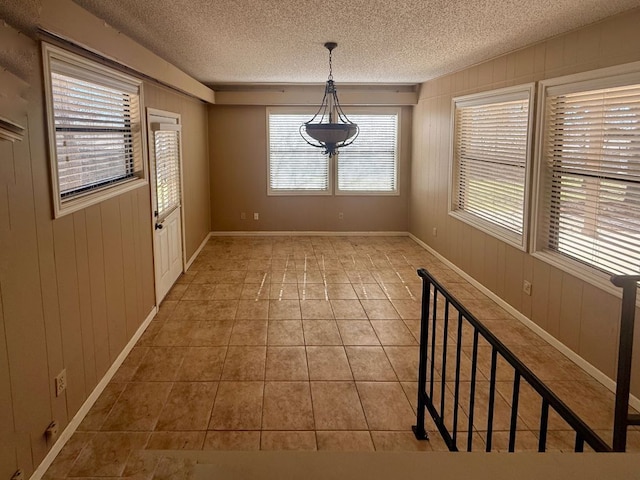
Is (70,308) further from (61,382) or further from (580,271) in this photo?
(580,271)

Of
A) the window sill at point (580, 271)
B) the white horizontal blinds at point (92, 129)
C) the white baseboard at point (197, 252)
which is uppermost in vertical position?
the white horizontal blinds at point (92, 129)

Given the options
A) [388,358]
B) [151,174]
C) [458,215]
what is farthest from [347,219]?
[388,358]

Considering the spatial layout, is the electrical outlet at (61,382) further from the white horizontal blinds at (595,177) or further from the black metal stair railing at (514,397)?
the white horizontal blinds at (595,177)

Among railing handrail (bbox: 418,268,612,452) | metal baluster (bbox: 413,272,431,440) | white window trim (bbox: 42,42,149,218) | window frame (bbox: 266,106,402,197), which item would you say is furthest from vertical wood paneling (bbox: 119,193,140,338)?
window frame (bbox: 266,106,402,197)

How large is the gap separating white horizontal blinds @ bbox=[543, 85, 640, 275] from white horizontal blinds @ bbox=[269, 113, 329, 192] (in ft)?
16.3

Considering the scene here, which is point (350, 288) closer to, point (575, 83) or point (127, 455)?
point (575, 83)

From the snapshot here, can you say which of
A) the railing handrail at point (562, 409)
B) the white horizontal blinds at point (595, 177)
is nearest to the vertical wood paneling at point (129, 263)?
the railing handrail at point (562, 409)

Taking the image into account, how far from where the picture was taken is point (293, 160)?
29.1 feet

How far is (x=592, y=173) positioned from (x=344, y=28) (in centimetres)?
214

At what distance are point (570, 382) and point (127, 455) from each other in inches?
114

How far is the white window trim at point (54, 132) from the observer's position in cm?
273

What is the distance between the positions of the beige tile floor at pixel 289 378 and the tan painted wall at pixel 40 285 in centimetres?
30

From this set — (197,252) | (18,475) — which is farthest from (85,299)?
(197,252)

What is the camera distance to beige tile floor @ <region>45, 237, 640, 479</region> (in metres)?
2.94
